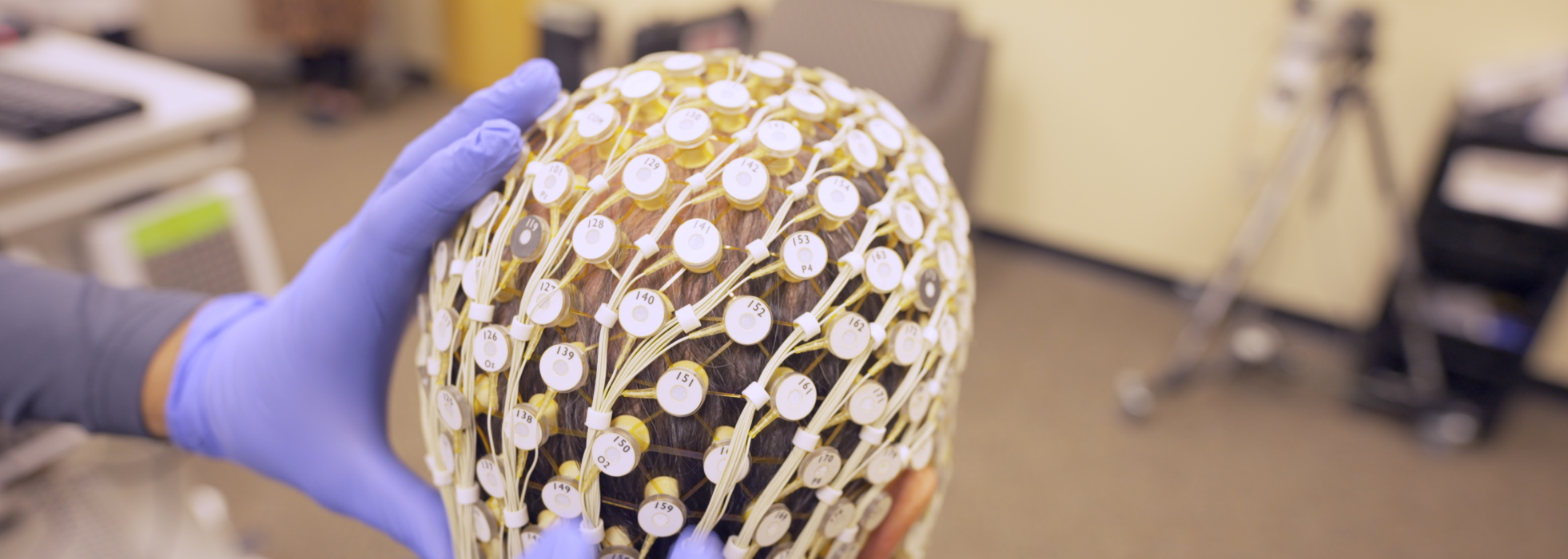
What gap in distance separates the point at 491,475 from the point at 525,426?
6cm

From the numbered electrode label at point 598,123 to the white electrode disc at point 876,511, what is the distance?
12.2 inches

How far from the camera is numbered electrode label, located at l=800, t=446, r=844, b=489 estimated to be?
0.55m

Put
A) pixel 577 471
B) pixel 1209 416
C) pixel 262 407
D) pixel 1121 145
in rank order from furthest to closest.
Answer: pixel 1121 145, pixel 1209 416, pixel 262 407, pixel 577 471

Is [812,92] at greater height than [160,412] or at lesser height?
greater

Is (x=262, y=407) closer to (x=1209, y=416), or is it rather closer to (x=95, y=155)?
(x=95, y=155)

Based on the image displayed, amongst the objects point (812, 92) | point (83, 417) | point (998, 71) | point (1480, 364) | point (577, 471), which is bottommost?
point (1480, 364)

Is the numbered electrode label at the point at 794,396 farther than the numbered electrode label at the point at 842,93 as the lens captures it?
No

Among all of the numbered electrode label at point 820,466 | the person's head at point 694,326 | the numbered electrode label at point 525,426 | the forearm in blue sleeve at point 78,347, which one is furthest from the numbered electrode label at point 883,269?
the forearm in blue sleeve at point 78,347

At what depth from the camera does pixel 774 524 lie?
0.56 meters

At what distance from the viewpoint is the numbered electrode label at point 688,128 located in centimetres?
55

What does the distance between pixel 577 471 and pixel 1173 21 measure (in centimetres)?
251

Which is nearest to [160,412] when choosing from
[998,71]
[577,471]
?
[577,471]

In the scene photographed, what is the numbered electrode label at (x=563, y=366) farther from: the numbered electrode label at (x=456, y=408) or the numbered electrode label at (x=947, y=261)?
the numbered electrode label at (x=947, y=261)

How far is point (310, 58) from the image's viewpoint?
3.84 metres
